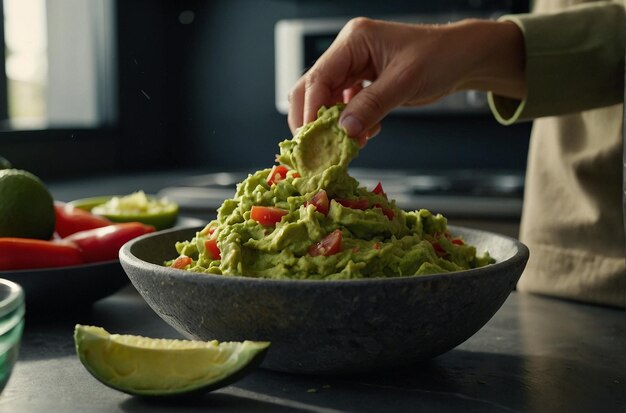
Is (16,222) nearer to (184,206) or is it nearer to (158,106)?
(184,206)

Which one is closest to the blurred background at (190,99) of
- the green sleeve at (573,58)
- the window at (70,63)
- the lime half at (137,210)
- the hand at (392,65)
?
the window at (70,63)

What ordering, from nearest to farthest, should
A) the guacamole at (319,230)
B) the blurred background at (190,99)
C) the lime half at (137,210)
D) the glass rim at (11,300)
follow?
the glass rim at (11,300)
the guacamole at (319,230)
the lime half at (137,210)
the blurred background at (190,99)

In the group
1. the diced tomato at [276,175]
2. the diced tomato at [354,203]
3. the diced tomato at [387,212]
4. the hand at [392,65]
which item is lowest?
the diced tomato at [387,212]

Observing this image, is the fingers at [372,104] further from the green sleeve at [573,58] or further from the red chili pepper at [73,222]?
the red chili pepper at [73,222]

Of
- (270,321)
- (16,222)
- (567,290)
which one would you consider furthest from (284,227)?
(567,290)

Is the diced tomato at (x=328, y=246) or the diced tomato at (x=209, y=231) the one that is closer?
the diced tomato at (x=328, y=246)

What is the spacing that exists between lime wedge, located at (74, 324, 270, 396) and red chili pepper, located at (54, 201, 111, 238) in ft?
2.10

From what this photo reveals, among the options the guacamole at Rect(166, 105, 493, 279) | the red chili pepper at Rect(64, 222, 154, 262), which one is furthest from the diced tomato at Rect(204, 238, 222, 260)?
the red chili pepper at Rect(64, 222, 154, 262)

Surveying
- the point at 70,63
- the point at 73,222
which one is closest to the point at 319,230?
the point at 73,222

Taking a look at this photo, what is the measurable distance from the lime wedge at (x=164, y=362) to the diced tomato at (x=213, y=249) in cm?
19

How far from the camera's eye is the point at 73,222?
1465mm

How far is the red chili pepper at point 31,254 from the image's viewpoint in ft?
3.87

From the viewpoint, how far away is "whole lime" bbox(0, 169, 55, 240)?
1.23 meters

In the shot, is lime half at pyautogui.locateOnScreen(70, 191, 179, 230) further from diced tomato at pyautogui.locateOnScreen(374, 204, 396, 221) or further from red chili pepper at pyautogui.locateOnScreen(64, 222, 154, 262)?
diced tomato at pyautogui.locateOnScreen(374, 204, 396, 221)
